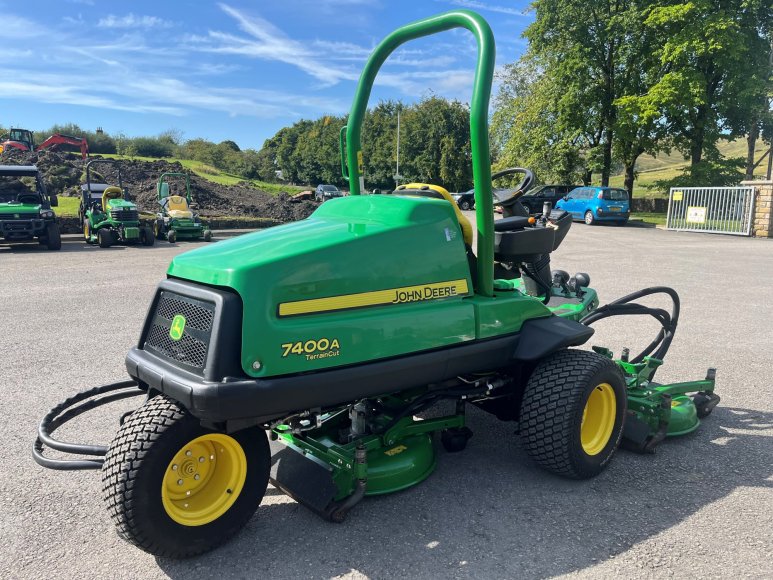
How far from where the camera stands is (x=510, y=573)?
2297 millimetres

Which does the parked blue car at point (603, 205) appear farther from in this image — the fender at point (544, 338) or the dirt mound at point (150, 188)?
the fender at point (544, 338)

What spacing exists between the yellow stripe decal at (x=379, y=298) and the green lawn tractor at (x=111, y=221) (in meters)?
13.5

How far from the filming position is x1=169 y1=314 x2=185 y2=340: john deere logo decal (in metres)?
2.46

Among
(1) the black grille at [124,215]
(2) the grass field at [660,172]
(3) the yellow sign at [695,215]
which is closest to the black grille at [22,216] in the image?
(1) the black grille at [124,215]

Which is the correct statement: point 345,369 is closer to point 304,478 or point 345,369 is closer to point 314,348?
point 314,348

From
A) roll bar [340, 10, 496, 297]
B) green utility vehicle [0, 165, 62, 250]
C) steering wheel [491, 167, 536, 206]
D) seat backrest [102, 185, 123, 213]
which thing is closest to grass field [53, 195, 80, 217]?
seat backrest [102, 185, 123, 213]

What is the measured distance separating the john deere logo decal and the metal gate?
21254mm

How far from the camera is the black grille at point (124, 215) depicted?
47.4ft

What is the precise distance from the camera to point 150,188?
2534cm

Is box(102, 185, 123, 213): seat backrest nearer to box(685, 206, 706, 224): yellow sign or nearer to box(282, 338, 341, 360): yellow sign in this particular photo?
box(282, 338, 341, 360): yellow sign

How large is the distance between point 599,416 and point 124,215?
14.0m

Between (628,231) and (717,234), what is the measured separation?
10.2ft

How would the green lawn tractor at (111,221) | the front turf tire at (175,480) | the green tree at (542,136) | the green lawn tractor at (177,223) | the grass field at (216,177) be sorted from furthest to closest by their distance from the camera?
the grass field at (216,177), the green tree at (542,136), the green lawn tractor at (177,223), the green lawn tractor at (111,221), the front turf tire at (175,480)

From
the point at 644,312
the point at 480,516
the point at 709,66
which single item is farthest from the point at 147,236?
the point at 709,66
